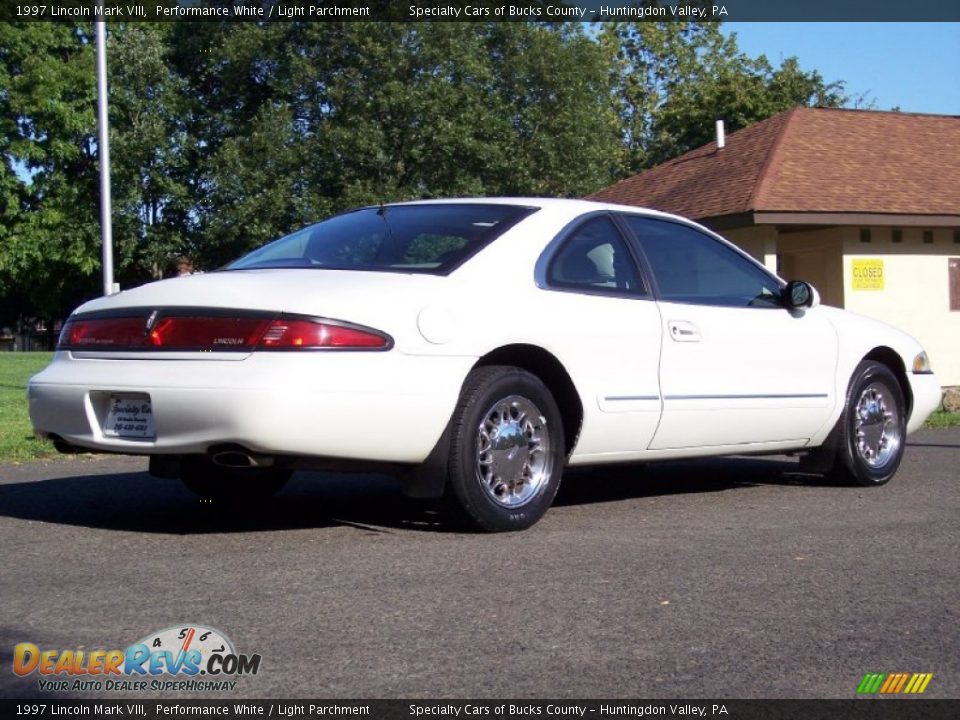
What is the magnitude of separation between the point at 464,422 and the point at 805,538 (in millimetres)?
1569

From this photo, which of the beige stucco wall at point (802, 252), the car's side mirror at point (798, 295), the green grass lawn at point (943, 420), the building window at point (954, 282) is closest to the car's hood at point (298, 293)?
the car's side mirror at point (798, 295)

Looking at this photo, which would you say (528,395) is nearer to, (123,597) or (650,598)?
(650,598)

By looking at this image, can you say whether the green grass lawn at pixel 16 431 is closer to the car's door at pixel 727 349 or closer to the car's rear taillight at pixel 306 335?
the car's rear taillight at pixel 306 335

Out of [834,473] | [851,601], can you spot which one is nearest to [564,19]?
[834,473]

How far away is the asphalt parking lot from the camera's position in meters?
3.65

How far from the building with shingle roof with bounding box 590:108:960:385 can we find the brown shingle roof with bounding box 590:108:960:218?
27 mm

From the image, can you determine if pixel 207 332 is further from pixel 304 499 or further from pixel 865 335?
pixel 865 335

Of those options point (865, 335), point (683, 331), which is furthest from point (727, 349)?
point (865, 335)

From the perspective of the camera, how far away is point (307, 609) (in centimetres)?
432

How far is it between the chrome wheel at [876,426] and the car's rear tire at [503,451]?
2498 millimetres

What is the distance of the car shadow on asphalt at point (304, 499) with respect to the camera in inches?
242

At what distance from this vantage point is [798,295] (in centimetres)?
735

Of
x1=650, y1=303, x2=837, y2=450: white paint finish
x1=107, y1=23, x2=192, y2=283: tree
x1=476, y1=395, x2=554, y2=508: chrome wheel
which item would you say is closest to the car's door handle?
x1=650, y1=303, x2=837, y2=450: white paint finish

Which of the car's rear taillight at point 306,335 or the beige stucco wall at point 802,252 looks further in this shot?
the beige stucco wall at point 802,252
